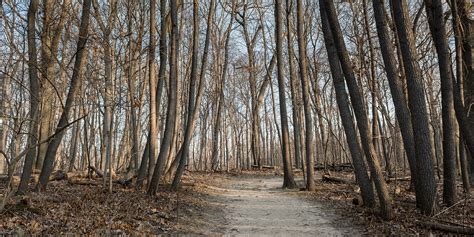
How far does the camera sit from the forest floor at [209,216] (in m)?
5.59

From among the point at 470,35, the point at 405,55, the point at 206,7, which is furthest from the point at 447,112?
the point at 206,7

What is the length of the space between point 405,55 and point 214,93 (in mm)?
18242

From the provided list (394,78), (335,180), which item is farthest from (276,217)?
(335,180)

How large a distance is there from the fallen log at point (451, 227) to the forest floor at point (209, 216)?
70mm

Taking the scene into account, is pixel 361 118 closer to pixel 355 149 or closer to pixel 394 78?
pixel 355 149

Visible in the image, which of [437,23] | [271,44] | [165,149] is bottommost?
[165,149]

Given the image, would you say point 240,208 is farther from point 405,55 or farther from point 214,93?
point 214,93

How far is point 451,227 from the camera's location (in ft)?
17.7

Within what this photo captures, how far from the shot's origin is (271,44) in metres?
23.9

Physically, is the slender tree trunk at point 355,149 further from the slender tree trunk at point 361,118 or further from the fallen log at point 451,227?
the fallen log at point 451,227

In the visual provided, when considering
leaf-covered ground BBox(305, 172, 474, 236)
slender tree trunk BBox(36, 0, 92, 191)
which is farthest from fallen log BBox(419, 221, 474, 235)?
slender tree trunk BBox(36, 0, 92, 191)

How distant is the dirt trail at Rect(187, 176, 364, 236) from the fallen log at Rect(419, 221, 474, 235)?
1138mm

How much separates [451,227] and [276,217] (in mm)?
3449

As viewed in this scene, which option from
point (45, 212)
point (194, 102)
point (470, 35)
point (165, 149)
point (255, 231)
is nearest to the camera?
point (45, 212)
